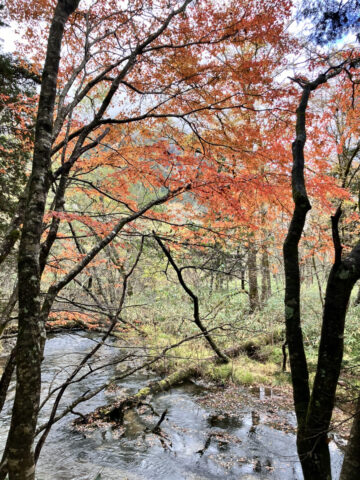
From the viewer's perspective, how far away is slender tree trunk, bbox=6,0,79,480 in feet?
7.27

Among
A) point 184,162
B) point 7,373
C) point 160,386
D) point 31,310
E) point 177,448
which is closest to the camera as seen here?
point 31,310

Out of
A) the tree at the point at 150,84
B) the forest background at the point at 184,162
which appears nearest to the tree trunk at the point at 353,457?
the forest background at the point at 184,162

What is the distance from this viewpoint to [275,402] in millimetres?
6961

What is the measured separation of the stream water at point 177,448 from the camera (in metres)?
4.66

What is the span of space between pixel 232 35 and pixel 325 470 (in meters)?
6.53

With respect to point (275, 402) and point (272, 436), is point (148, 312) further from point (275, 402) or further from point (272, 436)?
point (272, 436)

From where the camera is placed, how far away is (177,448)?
532 centimetres

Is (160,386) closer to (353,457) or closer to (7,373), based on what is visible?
(7,373)

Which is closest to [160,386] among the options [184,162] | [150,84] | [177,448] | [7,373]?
[177,448]

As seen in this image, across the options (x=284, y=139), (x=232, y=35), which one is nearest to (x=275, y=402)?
(x=284, y=139)

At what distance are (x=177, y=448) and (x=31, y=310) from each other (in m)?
4.60

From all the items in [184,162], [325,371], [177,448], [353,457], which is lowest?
[177,448]

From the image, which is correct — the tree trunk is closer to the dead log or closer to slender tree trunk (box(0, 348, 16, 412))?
the dead log

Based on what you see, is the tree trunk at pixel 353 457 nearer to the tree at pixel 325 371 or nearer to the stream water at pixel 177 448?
the tree at pixel 325 371
